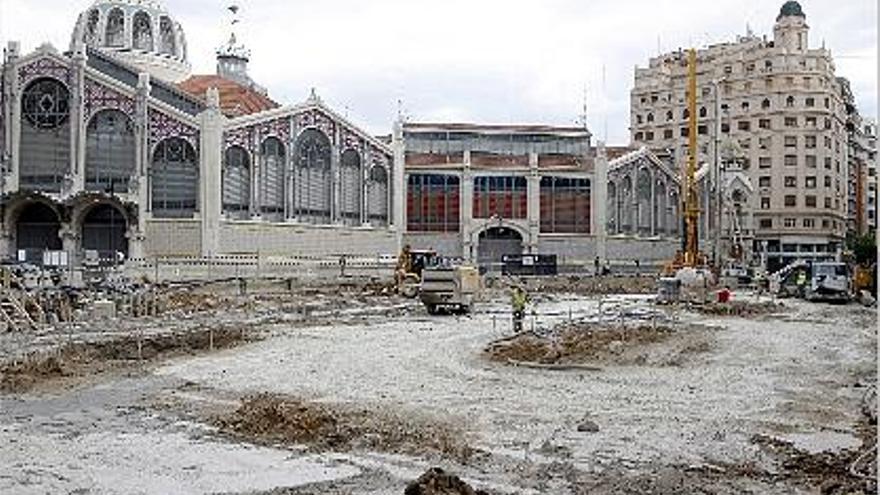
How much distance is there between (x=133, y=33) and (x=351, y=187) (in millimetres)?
20365

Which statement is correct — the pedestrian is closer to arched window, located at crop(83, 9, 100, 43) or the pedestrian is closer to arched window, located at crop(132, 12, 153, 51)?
arched window, located at crop(132, 12, 153, 51)

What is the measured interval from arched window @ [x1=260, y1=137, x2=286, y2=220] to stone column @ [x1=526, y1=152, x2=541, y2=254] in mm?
21496

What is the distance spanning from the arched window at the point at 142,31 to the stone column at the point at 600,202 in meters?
36.1

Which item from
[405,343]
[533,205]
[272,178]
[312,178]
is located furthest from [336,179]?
[405,343]

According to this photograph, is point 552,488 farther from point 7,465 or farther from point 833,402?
point 833,402

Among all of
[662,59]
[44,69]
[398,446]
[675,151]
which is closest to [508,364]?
[398,446]

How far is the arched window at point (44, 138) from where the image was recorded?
193 feet

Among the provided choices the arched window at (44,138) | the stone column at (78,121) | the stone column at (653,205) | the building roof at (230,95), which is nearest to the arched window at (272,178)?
the building roof at (230,95)

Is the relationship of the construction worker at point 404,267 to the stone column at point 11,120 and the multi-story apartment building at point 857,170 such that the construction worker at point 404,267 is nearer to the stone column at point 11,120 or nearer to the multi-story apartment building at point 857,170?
the stone column at point 11,120

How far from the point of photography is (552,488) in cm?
1261

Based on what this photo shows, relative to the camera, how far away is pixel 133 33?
7056cm

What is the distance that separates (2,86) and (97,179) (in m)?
8.45

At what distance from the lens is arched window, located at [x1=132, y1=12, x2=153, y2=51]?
70.8 meters

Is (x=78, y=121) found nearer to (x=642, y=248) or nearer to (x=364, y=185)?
Answer: (x=364, y=185)
